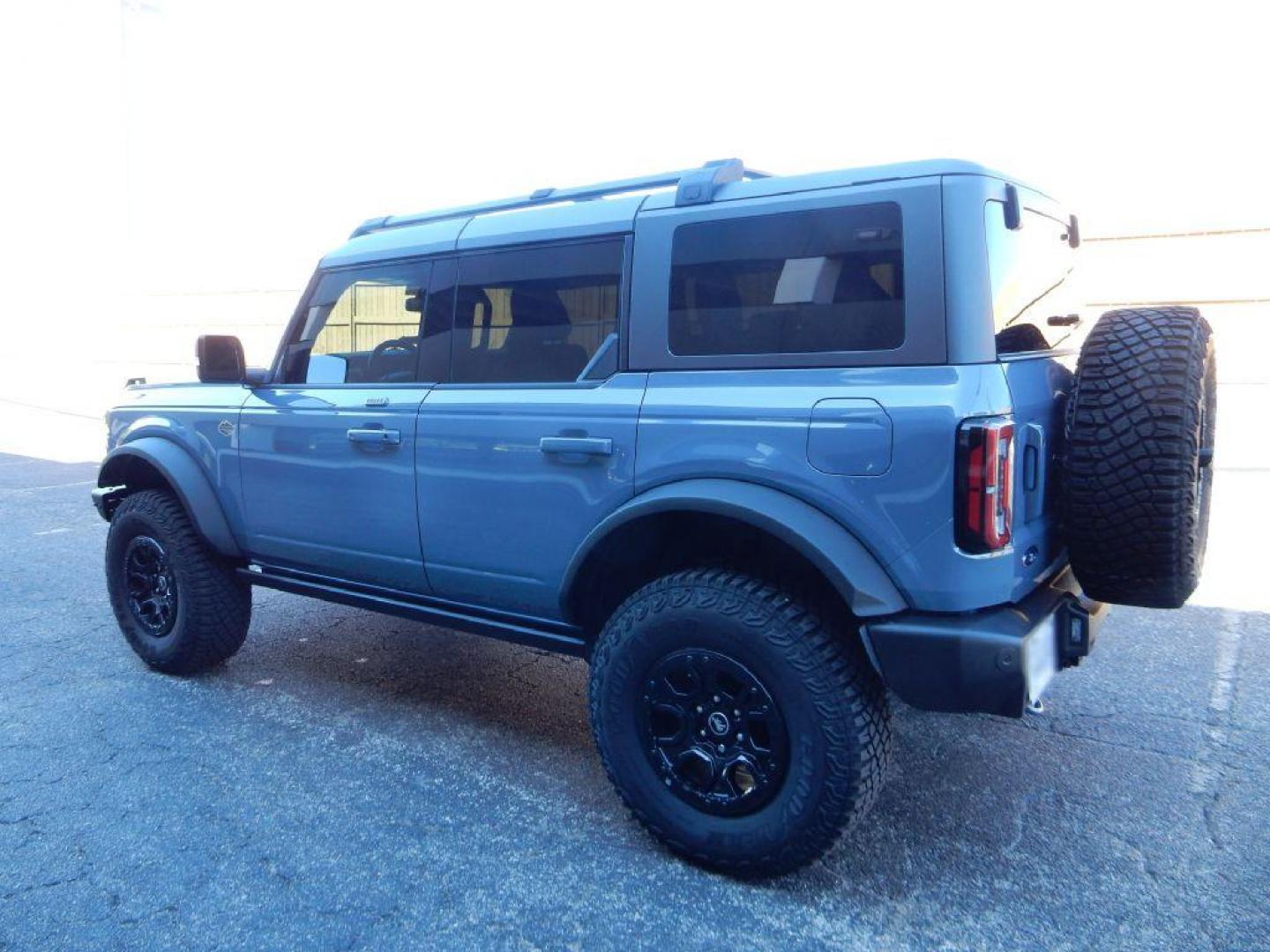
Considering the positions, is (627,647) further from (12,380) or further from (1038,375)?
(12,380)

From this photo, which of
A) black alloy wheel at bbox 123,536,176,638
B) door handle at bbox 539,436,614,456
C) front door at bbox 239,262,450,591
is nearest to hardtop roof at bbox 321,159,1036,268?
front door at bbox 239,262,450,591

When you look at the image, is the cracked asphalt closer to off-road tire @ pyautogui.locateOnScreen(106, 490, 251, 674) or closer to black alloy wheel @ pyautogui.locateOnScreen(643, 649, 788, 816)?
off-road tire @ pyautogui.locateOnScreen(106, 490, 251, 674)

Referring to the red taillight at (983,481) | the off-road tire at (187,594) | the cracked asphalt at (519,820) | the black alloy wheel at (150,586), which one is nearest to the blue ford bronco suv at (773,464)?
the red taillight at (983,481)

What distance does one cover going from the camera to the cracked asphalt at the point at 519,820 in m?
2.62

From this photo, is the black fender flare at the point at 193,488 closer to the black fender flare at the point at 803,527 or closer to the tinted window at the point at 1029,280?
the black fender flare at the point at 803,527

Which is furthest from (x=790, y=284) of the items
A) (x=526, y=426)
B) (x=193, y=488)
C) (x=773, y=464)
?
(x=193, y=488)

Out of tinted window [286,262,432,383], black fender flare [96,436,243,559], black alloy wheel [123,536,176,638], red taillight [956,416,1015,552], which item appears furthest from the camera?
black alloy wheel [123,536,176,638]

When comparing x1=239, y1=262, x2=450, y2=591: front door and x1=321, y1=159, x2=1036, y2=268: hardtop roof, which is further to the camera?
x1=239, y1=262, x2=450, y2=591: front door

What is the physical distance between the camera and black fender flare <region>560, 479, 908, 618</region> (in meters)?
2.55

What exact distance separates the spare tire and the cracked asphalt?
2.86ft

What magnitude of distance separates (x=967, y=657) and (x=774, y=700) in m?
0.52

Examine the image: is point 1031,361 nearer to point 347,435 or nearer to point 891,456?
point 891,456

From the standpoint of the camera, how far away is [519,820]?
3170mm

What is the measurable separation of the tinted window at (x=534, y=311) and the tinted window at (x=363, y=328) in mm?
261
